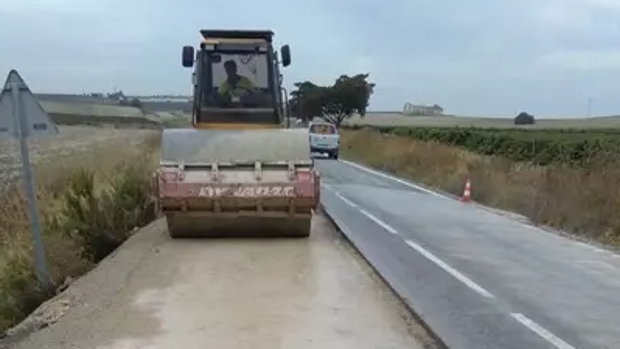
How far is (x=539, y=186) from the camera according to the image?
22562mm

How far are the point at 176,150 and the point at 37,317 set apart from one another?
508cm

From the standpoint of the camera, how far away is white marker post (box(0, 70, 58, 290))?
10.9 meters

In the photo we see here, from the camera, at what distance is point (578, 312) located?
9.52 metres

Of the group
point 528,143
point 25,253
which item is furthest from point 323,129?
point 25,253

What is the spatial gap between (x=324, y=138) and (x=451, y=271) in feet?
107

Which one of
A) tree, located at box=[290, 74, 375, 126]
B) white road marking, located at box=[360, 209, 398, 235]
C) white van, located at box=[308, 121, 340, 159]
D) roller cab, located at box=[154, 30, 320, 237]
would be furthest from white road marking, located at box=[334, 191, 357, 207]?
tree, located at box=[290, 74, 375, 126]

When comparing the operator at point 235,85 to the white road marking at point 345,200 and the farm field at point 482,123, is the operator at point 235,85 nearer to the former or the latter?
the white road marking at point 345,200

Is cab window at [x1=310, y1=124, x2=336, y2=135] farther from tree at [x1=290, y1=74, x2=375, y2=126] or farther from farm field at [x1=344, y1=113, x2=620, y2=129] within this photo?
farm field at [x1=344, y1=113, x2=620, y2=129]

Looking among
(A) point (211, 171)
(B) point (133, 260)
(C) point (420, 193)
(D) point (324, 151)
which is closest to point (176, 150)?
(A) point (211, 171)

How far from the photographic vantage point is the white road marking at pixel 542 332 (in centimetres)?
806

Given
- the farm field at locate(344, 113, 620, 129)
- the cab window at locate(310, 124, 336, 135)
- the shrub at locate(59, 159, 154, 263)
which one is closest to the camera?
the shrub at locate(59, 159, 154, 263)

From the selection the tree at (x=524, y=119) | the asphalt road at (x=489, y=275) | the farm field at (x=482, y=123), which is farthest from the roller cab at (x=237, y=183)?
the tree at (x=524, y=119)

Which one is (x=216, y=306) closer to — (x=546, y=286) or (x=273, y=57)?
(x=546, y=286)

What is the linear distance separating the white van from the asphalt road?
23385mm
